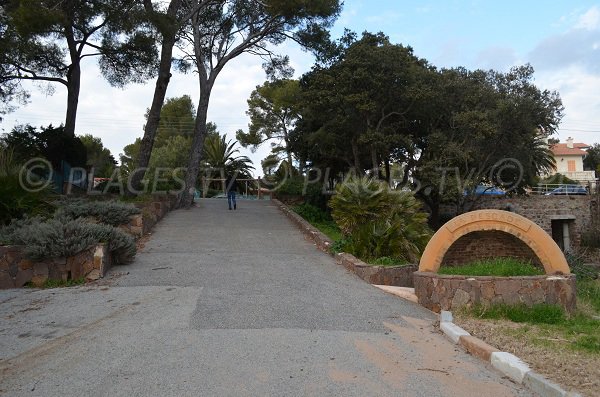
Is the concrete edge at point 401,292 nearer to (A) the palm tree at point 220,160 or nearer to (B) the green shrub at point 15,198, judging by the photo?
(B) the green shrub at point 15,198

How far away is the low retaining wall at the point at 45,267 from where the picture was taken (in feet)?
31.3

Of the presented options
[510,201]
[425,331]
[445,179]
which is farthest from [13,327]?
[510,201]

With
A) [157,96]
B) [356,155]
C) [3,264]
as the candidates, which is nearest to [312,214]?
[356,155]

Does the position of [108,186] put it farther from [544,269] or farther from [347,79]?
[544,269]

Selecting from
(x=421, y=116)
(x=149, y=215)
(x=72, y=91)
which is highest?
(x=72, y=91)

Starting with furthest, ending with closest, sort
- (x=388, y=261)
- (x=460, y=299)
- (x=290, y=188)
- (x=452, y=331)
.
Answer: (x=290, y=188) < (x=388, y=261) < (x=460, y=299) < (x=452, y=331)

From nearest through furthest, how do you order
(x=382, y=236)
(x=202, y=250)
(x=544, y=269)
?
(x=544, y=269) → (x=382, y=236) → (x=202, y=250)

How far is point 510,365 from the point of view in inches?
213

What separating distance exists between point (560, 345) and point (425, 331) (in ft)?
5.47

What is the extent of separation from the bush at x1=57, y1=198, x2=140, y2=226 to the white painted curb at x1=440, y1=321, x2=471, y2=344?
30.9 ft

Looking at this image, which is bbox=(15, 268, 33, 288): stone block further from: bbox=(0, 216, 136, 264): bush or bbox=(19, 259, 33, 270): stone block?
bbox=(0, 216, 136, 264): bush

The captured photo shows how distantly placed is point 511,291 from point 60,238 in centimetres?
769

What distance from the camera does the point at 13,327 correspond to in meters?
6.93

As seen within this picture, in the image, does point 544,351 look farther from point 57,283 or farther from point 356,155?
point 356,155
